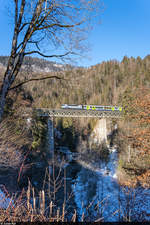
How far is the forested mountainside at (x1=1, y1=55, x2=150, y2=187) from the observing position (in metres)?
5.86

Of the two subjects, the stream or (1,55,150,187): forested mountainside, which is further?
the stream

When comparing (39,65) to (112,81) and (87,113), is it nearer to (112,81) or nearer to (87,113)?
(87,113)

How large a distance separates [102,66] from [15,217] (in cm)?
7048

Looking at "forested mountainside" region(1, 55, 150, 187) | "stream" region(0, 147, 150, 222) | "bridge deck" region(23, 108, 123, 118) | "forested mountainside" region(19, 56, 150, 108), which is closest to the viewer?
"forested mountainside" region(1, 55, 150, 187)

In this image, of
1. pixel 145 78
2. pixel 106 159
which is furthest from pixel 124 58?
pixel 106 159

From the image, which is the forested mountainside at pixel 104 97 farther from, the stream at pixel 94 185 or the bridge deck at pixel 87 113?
the bridge deck at pixel 87 113

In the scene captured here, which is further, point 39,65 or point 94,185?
point 94,185

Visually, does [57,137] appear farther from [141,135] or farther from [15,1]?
[15,1]

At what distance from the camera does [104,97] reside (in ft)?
178

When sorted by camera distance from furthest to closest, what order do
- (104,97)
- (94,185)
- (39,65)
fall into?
1. (104,97)
2. (94,185)
3. (39,65)

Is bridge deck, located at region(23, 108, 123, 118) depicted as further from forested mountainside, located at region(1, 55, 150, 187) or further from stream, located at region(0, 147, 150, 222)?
stream, located at region(0, 147, 150, 222)

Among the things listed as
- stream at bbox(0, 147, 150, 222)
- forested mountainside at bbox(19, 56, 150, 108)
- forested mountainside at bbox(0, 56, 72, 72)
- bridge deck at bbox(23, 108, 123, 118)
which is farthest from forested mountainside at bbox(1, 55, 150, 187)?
bridge deck at bbox(23, 108, 123, 118)

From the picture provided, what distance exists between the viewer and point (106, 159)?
25.9 m

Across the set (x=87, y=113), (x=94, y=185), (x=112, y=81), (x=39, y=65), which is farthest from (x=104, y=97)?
(x=39, y=65)
